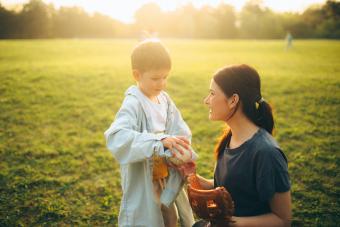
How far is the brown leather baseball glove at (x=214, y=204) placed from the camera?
2014mm

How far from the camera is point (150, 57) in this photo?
2.39 meters

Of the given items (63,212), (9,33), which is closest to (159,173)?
(63,212)

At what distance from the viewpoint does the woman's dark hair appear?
2160mm

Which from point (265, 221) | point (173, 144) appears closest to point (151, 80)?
point (173, 144)

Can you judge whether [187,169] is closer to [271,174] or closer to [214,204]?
[214,204]

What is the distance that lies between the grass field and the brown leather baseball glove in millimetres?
2337

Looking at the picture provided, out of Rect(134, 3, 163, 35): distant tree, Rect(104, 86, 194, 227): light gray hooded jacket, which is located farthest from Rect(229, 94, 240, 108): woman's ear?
Rect(134, 3, 163, 35): distant tree

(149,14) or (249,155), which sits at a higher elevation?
(149,14)

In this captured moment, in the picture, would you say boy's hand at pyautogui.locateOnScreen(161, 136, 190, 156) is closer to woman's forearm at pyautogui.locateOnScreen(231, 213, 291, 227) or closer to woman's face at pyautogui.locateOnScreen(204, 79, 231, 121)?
woman's face at pyautogui.locateOnScreen(204, 79, 231, 121)

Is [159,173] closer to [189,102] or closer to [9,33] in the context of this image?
[189,102]

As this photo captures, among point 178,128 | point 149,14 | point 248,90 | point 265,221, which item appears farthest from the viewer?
point 149,14

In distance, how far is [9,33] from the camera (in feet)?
102

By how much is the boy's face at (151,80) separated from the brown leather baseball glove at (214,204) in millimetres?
828

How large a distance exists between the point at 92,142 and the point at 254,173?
4.95 meters
